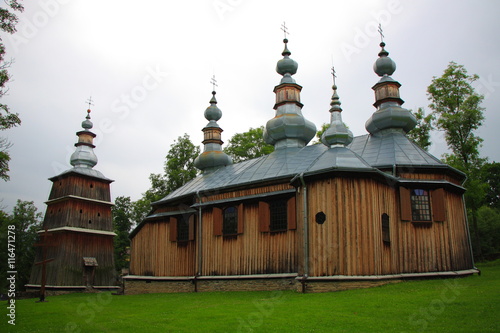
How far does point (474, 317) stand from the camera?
25.2ft

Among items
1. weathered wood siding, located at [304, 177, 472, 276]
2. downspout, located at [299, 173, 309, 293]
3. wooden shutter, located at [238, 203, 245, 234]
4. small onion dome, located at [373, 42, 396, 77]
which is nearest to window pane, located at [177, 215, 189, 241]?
wooden shutter, located at [238, 203, 245, 234]

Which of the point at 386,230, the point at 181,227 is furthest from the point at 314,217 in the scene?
the point at 181,227

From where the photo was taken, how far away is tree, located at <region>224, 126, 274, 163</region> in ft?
113

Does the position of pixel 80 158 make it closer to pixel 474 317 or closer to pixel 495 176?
pixel 474 317

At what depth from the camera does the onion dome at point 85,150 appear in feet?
102

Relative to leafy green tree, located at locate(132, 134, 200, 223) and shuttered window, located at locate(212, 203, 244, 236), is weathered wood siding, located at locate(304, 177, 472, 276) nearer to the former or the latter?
shuttered window, located at locate(212, 203, 244, 236)

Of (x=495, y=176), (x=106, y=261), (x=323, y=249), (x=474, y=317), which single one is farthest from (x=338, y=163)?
(x=495, y=176)

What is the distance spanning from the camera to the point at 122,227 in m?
48.2

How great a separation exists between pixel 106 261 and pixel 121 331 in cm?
2303

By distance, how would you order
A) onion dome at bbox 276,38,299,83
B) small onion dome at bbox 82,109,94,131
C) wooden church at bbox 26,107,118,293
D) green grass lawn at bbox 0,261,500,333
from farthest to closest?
small onion dome at bbox 82,109,94,131
wooden church at bbox 26,107,118,293
onion dome at bbox 276,38,299,83
green grass lawn at bbox 0,261,500,333

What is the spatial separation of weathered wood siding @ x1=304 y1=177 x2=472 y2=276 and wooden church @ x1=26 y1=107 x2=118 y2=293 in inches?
770

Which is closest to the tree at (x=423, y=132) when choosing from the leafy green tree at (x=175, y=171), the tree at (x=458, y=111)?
the tree at (x=458, y=111)

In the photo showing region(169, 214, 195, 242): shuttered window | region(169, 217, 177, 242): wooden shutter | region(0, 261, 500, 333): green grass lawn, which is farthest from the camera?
region(169, 217, 177, 242): wooden shutter

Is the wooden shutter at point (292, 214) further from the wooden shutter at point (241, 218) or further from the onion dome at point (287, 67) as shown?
the onion dome at point (287, 67)
